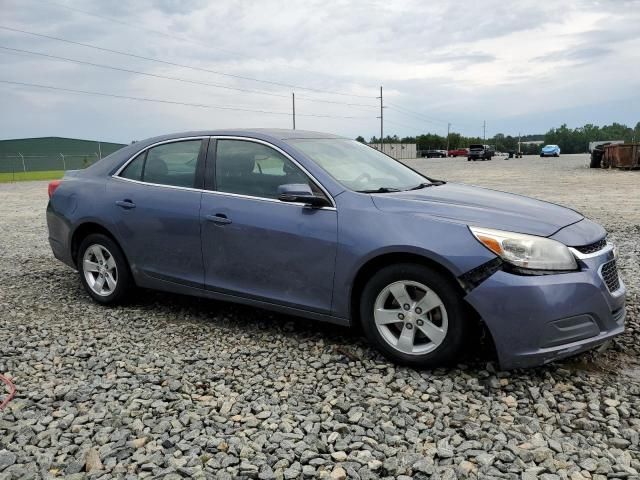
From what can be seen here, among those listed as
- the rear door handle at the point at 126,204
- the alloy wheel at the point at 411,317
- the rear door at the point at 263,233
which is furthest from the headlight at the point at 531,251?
the rear door handle at the point at 126,204

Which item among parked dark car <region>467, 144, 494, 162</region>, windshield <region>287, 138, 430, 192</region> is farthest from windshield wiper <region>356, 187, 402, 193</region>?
parked dark car <region>467, 144, 494, 162</region>

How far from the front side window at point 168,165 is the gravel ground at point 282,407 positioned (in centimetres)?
123

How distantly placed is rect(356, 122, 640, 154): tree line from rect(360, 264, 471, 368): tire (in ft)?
364

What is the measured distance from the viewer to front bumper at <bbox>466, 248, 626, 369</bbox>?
10.9ft

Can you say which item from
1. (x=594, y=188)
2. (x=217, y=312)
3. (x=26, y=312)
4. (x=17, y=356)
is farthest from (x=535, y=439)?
(x=594, y=188)

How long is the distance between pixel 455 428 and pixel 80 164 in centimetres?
4656

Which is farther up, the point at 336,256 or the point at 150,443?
the point at 336,256

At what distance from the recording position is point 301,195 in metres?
3.98

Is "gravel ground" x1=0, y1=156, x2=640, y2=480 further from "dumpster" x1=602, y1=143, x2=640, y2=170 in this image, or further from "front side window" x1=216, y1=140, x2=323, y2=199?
"dumpster" x1=602, y1=143, x2=640, y2=170

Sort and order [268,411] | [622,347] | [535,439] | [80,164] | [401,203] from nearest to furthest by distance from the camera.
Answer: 1. [535,439]
2. [268,411]
3. [401,203]
4. [622,347]
5. [80,164]

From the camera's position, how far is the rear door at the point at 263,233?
4.03 m

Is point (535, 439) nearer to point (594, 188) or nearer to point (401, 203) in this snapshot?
point (401, 203)

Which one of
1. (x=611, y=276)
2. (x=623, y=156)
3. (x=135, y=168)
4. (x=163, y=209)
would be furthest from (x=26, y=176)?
(x=611, y=276)

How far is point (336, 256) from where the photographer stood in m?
3.92
